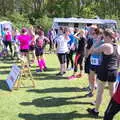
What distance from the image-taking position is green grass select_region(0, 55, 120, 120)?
316 inches

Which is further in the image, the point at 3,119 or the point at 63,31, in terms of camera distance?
the point at 63,31

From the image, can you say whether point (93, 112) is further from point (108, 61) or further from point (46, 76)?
point (46, 76)

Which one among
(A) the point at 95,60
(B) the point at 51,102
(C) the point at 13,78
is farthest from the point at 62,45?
(B) the point at 51,102

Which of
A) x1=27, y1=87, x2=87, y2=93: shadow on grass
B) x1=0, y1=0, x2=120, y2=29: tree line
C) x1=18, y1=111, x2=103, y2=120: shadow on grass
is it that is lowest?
x1=27, y1=87, x2=87, y2=93: shadow on grass

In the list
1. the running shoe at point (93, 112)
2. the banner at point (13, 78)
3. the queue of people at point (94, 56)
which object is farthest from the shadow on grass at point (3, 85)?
the running shoe at point (93, 112)

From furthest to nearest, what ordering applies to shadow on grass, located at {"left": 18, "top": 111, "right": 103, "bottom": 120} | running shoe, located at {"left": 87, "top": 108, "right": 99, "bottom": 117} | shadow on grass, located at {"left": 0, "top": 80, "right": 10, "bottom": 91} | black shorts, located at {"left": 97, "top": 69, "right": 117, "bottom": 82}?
shadow on grass, located at {"left": 0, "top": 80, "right": 10, "bottom": 91}
running shoe, located at {"left": 87, "top": 108, "right": 99, "bottom": 117}
shadow on grass, located at {"left": 18, "top": 111, "right": 103, "bottom": 120}
black shorts, located at {"left": 97, "top": 69, "right": 117, "bottom": 82}

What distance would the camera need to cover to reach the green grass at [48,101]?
802cm

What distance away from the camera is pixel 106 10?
222 feet

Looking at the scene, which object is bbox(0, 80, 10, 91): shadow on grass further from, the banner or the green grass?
the banner

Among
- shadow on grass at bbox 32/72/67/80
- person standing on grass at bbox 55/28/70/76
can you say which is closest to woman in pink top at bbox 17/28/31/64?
shadow on grass at bbox 32/72/67/80

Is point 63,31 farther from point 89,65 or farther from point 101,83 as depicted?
point 101,83

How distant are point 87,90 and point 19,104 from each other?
2500 mm

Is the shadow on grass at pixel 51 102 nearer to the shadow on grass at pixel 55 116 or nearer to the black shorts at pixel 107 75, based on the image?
the shadow on grass at pixel 55 116

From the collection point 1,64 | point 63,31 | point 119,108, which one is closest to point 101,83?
point 119,108
